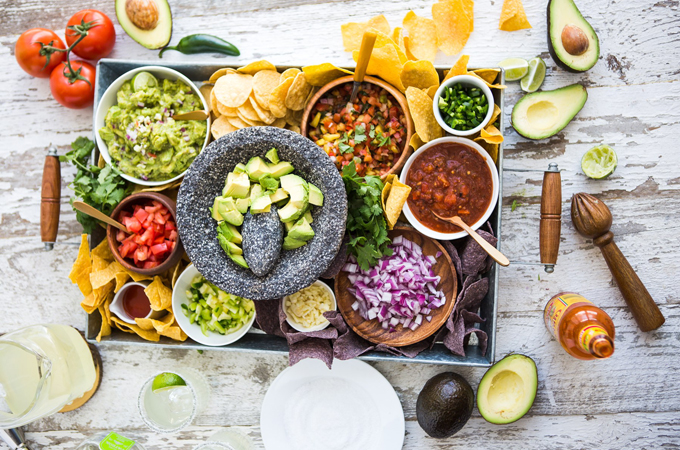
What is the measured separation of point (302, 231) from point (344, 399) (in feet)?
2.97

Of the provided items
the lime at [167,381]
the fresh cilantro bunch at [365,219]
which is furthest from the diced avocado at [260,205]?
the lime at [167,381]

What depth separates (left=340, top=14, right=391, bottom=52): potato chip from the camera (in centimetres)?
208

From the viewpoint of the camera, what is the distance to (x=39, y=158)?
91.5 inches

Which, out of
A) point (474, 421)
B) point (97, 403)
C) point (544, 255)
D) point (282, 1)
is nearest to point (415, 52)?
point (282, 1)

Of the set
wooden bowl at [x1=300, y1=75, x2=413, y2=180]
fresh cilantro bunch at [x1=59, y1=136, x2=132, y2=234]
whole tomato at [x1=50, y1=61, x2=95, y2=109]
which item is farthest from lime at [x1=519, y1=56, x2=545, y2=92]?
whole tomato at [x1=50, y1=61, x2=95, y2=109]

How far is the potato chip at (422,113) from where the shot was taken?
1.85 m

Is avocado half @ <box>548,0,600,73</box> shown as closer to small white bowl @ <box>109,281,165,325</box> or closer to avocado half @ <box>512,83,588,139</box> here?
avocado half @ <box>512,83,588,139</box>

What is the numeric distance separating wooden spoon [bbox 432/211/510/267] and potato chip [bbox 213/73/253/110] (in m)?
0.91

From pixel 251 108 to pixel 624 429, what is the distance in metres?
2.23

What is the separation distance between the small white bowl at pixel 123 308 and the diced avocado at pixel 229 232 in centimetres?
52

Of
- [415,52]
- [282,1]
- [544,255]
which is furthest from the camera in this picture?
[282,1]

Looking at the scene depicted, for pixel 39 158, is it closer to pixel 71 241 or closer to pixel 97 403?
pixel 71 241

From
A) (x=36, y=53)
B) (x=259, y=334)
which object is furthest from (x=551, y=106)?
(x=36, y=53)

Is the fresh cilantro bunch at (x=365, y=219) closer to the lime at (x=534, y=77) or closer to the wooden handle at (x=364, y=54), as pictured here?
the wooden handle at (x=364, y=54)
